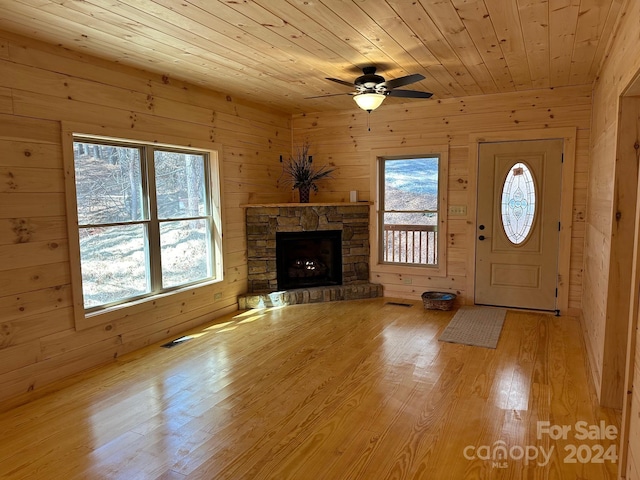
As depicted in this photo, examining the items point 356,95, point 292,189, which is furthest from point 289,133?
point 356,95

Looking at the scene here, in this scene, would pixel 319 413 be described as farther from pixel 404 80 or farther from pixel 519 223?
pixel 519 223

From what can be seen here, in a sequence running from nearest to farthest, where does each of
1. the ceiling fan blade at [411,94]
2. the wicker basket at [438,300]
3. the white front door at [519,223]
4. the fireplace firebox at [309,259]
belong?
the ceiling fan blade at [411,94], the white front door at [519,223], the wicker basket at [438,300], the fireplace firebox at [309,259]

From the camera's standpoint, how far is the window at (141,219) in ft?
11.5

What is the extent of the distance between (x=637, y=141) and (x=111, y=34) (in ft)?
11.4

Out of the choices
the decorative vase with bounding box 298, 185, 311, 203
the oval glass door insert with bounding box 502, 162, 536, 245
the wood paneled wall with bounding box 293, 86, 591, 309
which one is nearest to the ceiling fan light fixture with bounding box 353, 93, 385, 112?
the wood paneled wall with bounding box 293, 86, 591, 309

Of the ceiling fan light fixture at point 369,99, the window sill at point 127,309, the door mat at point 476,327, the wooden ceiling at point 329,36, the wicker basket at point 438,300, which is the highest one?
the wooden ceiling at point 329,36

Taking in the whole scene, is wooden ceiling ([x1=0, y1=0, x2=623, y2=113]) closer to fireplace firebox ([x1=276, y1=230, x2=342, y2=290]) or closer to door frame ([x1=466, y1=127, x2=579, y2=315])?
door frame ([x1=466, y1=127, x2=579, y2=315])

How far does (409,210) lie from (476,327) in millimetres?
1823

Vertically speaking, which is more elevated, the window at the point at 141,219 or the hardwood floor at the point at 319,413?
the window at the point at 141,219

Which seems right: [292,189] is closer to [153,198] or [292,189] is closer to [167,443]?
[153,198]

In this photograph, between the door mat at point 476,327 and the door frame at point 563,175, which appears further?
the door frame at point 563,175

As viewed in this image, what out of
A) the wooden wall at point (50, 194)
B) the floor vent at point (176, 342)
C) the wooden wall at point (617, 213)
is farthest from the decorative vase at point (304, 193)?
the wooden wall at point (617, 213)

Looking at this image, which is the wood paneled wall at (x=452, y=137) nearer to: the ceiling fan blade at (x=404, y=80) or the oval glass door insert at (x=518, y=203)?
the oval glass door insert at (x=518, y=203)

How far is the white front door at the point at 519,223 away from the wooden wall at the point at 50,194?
3507 mm
